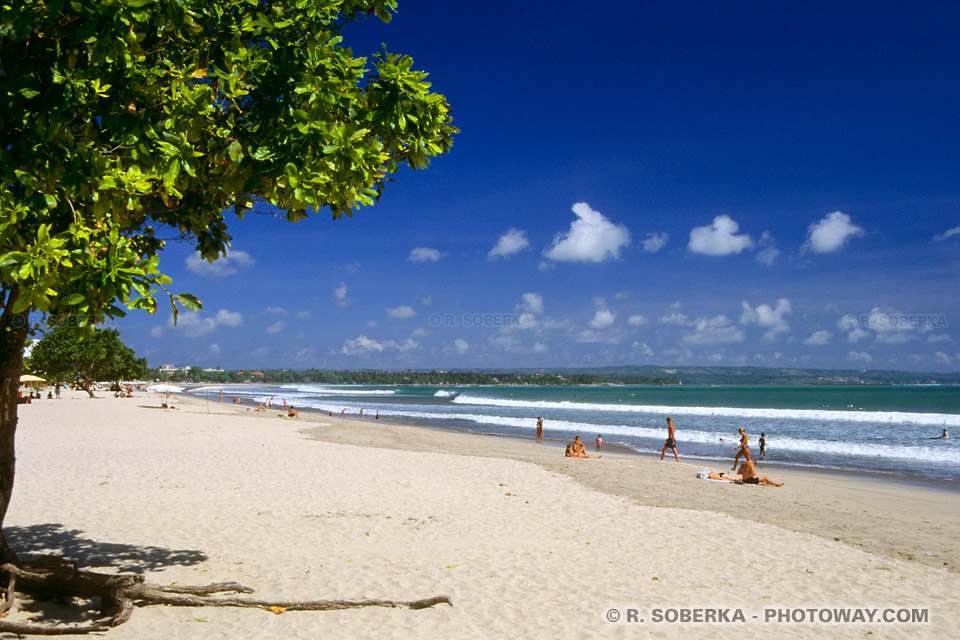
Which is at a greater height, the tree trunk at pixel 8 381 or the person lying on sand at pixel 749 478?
the tree trunk at pixel 8 381

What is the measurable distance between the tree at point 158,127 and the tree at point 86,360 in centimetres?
5187

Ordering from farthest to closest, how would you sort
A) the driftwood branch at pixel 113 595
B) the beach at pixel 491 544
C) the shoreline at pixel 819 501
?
the shoreline at pixel 819 501 → the beach at pixel 491 544 → the driftwood branch at pixel 113 595

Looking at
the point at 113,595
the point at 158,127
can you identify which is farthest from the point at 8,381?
the point at 158,127

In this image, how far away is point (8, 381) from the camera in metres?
4.76

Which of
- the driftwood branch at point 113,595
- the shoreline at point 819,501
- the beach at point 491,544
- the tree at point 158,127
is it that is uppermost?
the tree at point 158,127

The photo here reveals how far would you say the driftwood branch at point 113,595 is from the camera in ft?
15.5

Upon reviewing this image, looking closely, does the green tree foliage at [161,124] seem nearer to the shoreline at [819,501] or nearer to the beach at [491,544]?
the beach at [491,544]

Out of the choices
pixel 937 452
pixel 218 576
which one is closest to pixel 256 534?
pixel 218 576

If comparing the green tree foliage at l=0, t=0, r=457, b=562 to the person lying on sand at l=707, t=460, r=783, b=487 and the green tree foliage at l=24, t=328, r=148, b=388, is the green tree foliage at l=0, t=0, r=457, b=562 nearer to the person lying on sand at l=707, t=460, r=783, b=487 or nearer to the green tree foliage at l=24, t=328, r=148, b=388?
the person lying on sand at l=707, t=460, r=783, b=487

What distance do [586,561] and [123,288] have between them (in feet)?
20.5

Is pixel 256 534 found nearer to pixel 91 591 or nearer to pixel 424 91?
pixel 91 591

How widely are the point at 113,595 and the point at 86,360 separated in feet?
224

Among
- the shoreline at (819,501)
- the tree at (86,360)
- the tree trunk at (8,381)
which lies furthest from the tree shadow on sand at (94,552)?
the tree at (86,360)

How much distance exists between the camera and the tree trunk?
458 cm
